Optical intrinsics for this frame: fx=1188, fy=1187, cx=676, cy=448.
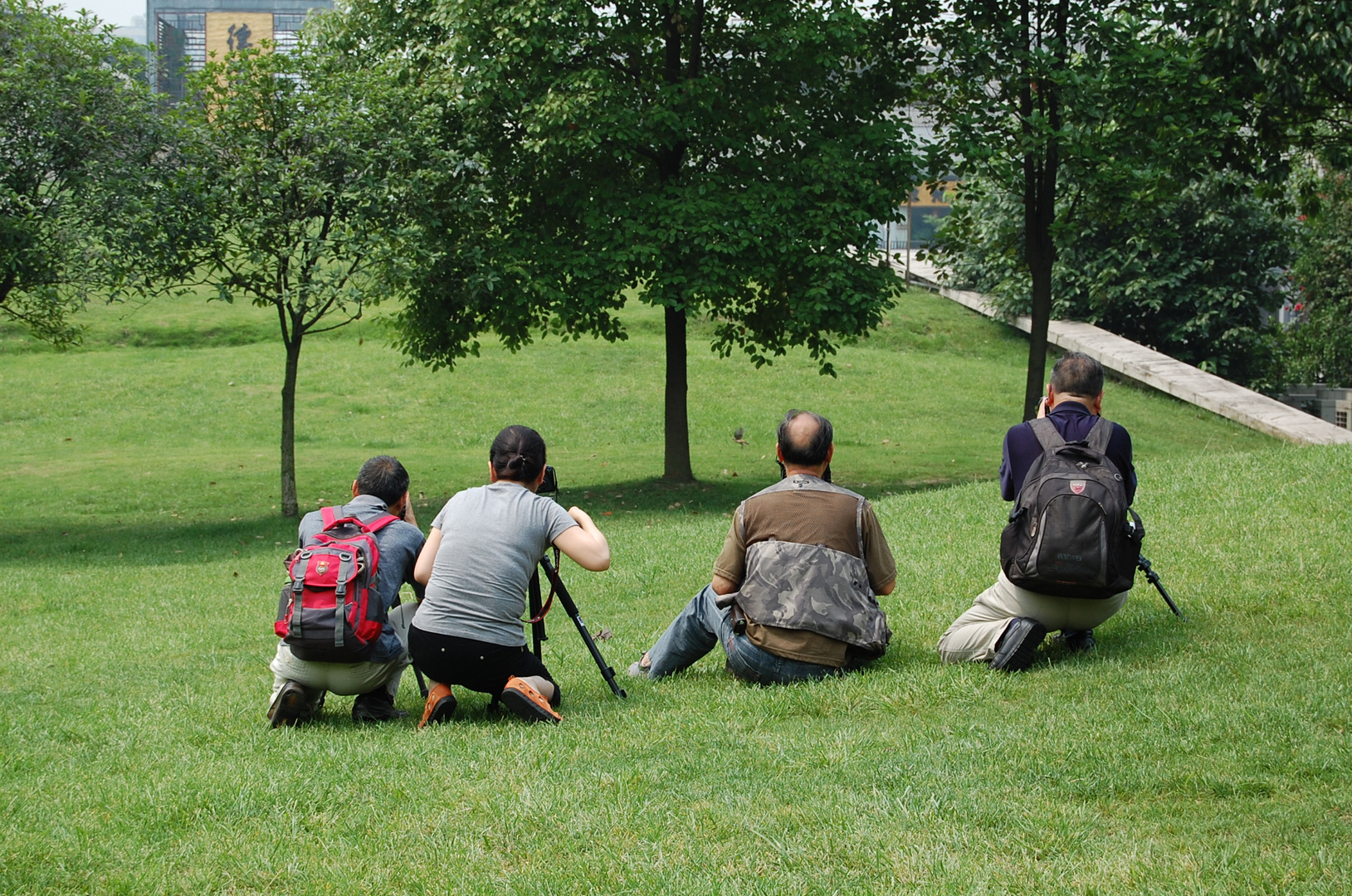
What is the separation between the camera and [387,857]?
396cm

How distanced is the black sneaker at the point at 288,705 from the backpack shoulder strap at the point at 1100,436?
4208 millimetres

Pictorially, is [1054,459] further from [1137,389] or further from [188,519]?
[1137,389]

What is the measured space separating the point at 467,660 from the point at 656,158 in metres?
14.6

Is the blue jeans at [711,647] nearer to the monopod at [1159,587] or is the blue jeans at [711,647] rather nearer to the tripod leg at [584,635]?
the tripod leg at [584,635]

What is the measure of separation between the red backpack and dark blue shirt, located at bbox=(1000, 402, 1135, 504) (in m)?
3.27

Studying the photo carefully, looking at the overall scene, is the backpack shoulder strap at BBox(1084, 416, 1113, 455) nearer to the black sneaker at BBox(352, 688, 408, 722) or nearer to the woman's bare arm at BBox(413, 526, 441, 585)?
the woman's bare arm at BBox(413, 526, 441, 585)

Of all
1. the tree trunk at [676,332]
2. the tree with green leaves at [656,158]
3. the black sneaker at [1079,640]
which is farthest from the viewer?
the tree trunk at [676,332]

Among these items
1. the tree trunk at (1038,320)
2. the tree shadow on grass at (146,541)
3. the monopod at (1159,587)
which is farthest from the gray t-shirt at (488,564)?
the tree trunk at (1038,320)

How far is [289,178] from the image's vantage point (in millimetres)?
16234

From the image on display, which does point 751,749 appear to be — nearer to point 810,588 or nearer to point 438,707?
point 810,588

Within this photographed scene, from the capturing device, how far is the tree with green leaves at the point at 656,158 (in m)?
17.1

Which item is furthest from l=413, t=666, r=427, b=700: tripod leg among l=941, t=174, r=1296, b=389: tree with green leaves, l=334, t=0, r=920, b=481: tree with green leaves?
l=941, t=174, r=1296, b=389: tree with green leaves

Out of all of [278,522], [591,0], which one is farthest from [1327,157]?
[278,522]

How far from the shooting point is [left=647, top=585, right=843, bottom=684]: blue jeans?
20.0 feet
